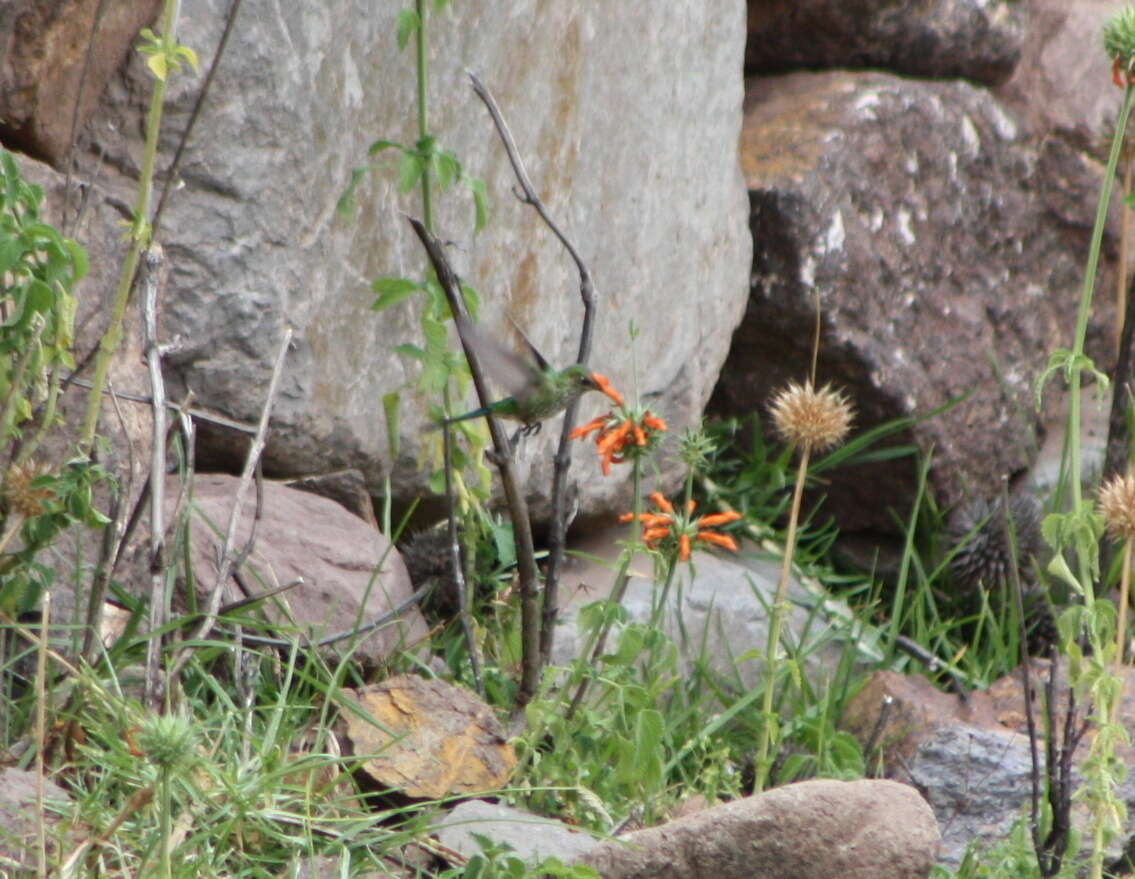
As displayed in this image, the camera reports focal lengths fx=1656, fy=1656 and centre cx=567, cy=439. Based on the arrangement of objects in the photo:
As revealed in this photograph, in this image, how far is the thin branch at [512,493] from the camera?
265 cm

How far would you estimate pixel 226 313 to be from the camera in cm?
310

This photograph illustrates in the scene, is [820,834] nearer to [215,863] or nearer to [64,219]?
[215,863]

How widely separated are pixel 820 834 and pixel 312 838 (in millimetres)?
Result: 707

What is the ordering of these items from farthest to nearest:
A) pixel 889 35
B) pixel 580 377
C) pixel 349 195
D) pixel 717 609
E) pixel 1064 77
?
pixel 1064 77, pixel 889 35, pixel 717 609, pixel 349 195, pixel 580 377

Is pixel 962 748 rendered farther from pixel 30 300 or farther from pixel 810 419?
pixel 30 300

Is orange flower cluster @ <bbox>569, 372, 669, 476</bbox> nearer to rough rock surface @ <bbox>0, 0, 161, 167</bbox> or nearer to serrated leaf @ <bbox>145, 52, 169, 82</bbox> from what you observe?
serrated leaf @ <bbox>145, 52, 169, 82</bbox>

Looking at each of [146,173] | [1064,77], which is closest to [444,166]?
[146,173]

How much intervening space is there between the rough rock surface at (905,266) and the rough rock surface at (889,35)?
0.31 feet

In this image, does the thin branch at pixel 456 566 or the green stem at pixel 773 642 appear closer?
the green stem at pixel 773 642

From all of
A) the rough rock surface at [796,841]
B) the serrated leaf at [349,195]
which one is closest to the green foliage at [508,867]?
the rough rock surface at [796,841]

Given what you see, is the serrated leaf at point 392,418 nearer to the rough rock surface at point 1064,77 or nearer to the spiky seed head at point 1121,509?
the spiky seed head at point 1121,509

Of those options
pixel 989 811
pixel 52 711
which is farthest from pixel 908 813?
pixel 52 711

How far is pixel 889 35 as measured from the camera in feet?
14.8

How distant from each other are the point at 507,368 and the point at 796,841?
0.95 meters
